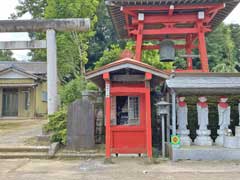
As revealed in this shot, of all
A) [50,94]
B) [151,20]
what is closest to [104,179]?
[50,94]

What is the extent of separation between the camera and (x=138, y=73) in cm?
941

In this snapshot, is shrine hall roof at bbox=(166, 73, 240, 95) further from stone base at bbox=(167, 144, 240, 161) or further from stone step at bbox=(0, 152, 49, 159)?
stone step at bbox=(0, 152, 49, 159)

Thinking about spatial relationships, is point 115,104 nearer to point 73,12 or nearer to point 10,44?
point 10,44

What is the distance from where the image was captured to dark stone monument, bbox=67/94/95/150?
10.2 meters

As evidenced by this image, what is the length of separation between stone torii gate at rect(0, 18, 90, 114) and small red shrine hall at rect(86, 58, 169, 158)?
7.94ft

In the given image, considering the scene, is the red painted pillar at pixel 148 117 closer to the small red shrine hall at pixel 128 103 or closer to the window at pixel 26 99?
the small red shrine hall at pixel 128 103

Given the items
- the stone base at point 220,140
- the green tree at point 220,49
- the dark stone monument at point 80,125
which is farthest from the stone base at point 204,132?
the green tree at point 220,49

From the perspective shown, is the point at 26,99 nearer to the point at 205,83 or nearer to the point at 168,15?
the point at 168,15

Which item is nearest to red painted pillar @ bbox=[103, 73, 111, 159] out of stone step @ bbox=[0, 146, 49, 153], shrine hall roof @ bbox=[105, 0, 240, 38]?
stone step @ bbox=[0, 146, 49, 153]

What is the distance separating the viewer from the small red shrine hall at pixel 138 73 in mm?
8961

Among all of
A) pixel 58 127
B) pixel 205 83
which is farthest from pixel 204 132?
pixel 58 127

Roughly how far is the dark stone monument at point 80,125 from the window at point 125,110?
0.74 meters

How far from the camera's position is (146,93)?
9.04 metres

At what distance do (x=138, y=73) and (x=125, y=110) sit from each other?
4.53 feet
